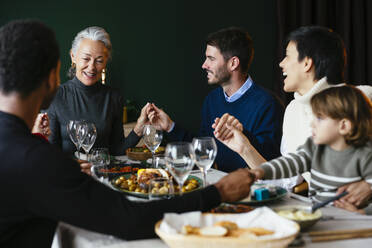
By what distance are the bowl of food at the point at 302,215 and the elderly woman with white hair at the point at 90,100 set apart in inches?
63.6

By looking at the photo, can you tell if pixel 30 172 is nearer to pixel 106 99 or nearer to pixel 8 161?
pixel 8 161

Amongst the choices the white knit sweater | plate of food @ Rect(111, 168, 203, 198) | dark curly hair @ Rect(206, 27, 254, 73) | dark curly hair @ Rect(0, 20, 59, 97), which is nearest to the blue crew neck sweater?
the white knit sweater

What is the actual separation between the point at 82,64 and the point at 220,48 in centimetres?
94

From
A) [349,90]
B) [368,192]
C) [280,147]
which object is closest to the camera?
[368,192]

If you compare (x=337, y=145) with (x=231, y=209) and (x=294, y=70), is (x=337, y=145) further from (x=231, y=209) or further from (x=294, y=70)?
(x=294, y=70)

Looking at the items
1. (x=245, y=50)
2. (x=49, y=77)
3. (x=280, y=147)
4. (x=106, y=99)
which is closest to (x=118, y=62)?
(x=106, y=99)

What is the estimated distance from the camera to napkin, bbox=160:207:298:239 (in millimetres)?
913

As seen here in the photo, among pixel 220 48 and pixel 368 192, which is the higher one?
pixel 220 48

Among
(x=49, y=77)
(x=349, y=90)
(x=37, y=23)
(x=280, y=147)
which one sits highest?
(x=37, y=23)

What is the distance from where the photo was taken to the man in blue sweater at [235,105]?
243 cm

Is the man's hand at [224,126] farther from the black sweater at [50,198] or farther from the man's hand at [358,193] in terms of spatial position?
the black sweater at [50,198]

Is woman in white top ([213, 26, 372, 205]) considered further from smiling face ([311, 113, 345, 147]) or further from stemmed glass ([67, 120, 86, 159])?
stemmed glass ([67, 120, 86, 159])

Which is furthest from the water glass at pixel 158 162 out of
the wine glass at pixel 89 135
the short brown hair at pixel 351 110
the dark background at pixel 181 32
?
the dark background at pixel 181 32

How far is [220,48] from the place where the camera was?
2.76 meters
